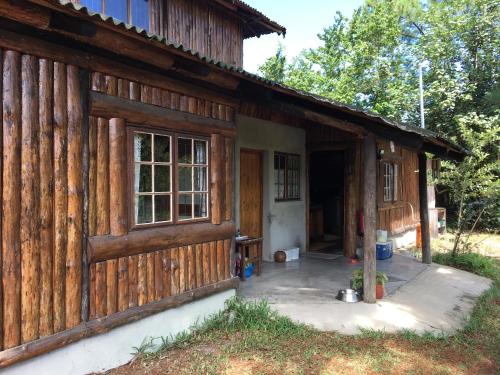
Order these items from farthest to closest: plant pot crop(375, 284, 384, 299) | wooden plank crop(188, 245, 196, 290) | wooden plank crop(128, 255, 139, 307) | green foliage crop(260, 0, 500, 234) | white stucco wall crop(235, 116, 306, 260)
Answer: green foliage crop(260, 0, 500, 234) → white stucco wall crop(235, 116, 306, 260) → plant pot crop(375, 284, 384, 299) → wooden plank crop(188, 245, 196, 290) → wooden plank crop(128, 255, 139, 307)

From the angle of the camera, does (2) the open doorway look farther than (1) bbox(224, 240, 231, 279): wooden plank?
Yes

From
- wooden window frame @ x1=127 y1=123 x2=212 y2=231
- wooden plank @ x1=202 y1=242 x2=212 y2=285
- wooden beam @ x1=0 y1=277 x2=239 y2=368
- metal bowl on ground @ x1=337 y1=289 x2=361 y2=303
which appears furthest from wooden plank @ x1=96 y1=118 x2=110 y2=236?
metal bowl on ground @ x1=337 y1=289 x2=361 y2=303

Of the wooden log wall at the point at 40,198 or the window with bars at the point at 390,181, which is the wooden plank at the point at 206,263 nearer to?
the wooden log wall at the point at 40,198

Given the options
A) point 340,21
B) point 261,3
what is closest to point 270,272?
point 261,3

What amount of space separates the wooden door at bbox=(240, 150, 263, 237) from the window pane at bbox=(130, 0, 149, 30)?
2874mm

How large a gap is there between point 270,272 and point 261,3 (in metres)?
16.0

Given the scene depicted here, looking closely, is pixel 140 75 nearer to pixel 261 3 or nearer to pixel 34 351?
pixel 34 351

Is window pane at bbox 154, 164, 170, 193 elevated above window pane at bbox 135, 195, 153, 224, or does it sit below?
above

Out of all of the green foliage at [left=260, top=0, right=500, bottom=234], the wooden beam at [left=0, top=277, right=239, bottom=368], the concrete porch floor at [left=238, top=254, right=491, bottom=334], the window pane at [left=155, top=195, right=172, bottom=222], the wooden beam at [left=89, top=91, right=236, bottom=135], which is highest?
the green foliage at [left=260, top=0, right=500, bottom=234]

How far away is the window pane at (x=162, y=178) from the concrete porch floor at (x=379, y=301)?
2288mm

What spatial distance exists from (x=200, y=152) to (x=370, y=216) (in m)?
2.62

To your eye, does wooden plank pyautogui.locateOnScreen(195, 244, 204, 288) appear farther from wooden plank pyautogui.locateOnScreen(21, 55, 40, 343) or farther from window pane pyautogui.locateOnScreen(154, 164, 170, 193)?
wooden plank pyautogui.locateOnScreen(21, 55, 40, 343)

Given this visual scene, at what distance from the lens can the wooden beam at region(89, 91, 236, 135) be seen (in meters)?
3.50

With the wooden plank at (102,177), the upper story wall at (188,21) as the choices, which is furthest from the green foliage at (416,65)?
the wooden plank at (102,177)
